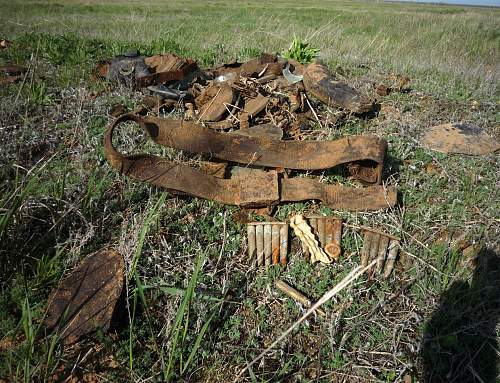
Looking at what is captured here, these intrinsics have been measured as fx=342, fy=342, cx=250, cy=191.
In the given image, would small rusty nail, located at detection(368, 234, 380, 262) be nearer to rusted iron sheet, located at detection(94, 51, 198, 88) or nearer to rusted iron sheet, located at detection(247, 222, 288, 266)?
rusted iron sheet, located at detection(247, 222, 288, 266)

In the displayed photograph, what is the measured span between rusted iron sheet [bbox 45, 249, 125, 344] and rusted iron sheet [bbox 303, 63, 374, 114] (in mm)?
2898

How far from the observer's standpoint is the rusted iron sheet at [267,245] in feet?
7.73

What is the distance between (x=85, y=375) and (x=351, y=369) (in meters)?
1.38

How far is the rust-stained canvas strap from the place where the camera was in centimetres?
253

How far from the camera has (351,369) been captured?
1854 mm

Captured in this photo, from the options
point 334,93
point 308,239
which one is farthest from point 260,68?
point 308,239

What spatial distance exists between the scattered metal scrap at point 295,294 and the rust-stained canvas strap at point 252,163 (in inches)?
24.2

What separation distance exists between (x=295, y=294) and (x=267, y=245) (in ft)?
1.26

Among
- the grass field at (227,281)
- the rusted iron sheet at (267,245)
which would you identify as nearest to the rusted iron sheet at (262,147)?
the grass field at (227,281)

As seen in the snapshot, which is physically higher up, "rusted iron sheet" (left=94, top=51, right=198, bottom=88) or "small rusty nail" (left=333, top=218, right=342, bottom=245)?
"rusted iron sheet" (left=94, top=51, right=198, bottom=88)

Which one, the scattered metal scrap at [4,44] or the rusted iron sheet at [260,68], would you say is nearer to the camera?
the rusted iron sheet at [260,68]

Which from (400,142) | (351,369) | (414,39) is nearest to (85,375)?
(351,369)

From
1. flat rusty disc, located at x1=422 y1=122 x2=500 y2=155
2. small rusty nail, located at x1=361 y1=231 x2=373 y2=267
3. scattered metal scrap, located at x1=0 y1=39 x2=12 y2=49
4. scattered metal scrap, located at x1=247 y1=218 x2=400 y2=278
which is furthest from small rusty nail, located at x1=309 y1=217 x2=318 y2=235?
scattered metal scrap, located at x1=0 y1=39 x2=12 y2=49

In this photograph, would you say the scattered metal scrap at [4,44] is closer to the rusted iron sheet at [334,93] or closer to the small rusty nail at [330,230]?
the rusted iron sheet at [334,93]
